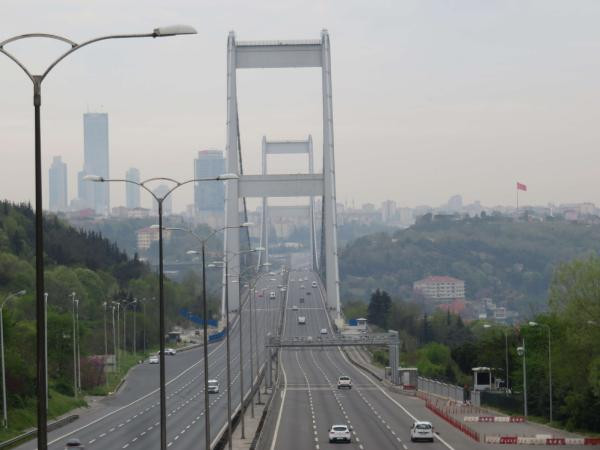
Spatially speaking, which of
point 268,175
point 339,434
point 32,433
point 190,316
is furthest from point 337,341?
point 339,434

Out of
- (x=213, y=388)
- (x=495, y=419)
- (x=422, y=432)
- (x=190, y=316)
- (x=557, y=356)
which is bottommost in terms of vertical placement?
(x=495, y=419)

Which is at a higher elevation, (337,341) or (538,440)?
(337,341)

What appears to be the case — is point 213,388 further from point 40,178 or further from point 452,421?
point 40,178

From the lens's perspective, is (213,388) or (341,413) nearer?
(341,413)

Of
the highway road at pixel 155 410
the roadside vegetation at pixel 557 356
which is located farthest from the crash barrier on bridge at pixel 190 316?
the roadside vegetation at pixel 557 356

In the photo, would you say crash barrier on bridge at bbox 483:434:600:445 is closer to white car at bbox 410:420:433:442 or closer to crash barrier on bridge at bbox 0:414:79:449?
white car at bbox 410:420:433:442

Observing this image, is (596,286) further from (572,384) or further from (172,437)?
(172,437)

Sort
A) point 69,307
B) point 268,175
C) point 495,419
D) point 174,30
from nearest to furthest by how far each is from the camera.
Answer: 1. point 174,30
2. point 495,419
3. point 69,307
4. point 268,175
